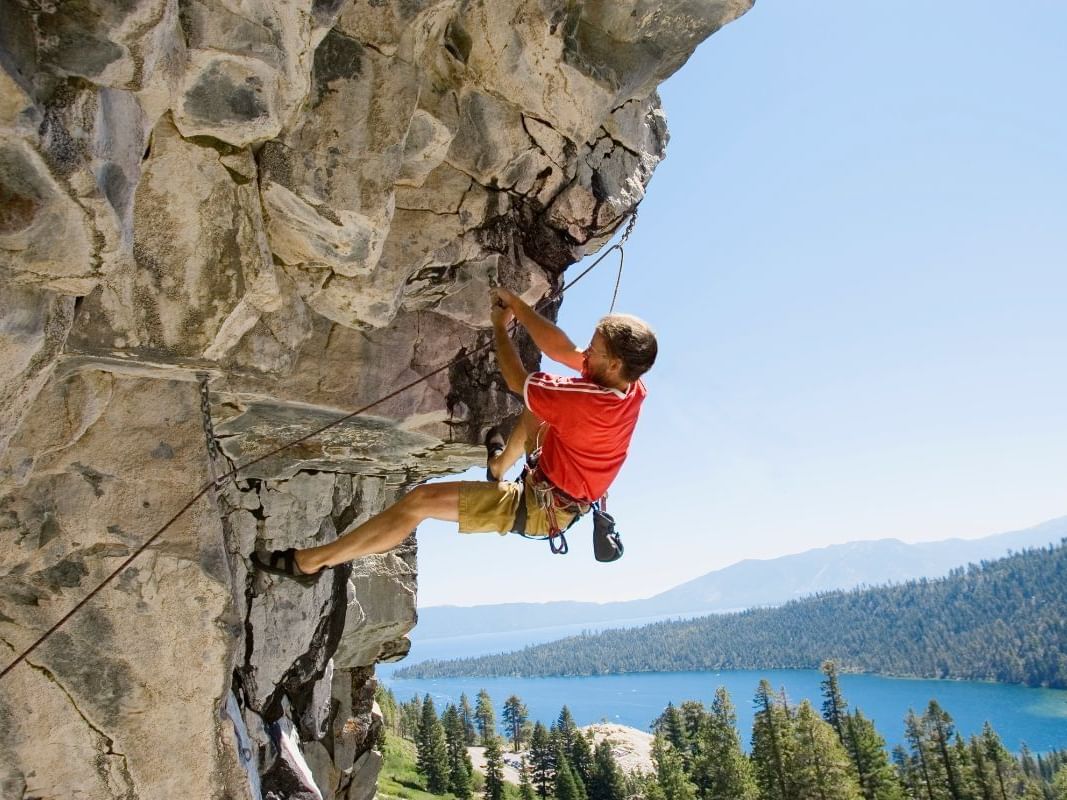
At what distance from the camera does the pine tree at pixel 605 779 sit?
154 feet

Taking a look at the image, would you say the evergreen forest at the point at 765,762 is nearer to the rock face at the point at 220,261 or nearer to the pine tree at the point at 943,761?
the pine tree at the point at 943,761

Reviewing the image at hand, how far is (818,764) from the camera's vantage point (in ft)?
111

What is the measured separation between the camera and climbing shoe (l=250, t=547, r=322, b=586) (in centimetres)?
560

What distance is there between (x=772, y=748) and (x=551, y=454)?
37107mm

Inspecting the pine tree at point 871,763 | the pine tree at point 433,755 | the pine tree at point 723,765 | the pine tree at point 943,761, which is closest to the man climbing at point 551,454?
the pine tree at point 723,765

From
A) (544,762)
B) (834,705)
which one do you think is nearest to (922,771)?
(834,705)

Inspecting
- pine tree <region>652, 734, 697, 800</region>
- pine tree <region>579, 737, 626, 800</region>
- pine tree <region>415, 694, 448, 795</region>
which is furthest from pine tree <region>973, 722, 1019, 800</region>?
pine tree <region>415, 694, 448, 795</region>

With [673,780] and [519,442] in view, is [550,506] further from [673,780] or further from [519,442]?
[673,780]

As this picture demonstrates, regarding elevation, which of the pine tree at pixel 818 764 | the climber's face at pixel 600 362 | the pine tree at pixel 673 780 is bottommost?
the pine tree at pixel 673 780

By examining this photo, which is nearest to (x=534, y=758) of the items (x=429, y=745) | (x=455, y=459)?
(x=429, y=745)

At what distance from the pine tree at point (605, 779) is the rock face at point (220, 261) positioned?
150 ft

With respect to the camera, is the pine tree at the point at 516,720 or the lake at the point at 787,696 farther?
the lake at the point at 787,696

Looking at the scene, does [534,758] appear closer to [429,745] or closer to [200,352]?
[429,745]

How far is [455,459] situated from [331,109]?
181 inches
